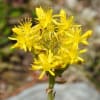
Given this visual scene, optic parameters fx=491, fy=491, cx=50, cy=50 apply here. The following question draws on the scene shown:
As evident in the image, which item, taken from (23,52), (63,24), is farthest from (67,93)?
(63,24)

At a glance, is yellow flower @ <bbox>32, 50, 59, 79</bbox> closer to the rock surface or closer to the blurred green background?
the rock surface

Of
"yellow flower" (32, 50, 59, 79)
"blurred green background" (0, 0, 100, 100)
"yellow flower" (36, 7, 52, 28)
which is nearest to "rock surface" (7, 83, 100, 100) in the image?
"blurred green background" (0, 0, 100, 100)

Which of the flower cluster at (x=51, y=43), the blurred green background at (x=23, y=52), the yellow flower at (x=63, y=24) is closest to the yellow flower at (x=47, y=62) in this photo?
the flower cluster at (x=51, y=43)

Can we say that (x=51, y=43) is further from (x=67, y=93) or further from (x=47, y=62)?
(x=67, y=93)

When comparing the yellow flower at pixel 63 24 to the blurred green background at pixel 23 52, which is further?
the blurred green background at pixel 23 52

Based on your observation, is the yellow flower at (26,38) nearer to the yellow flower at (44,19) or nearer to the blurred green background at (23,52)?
the yellow flower at (44,19)
